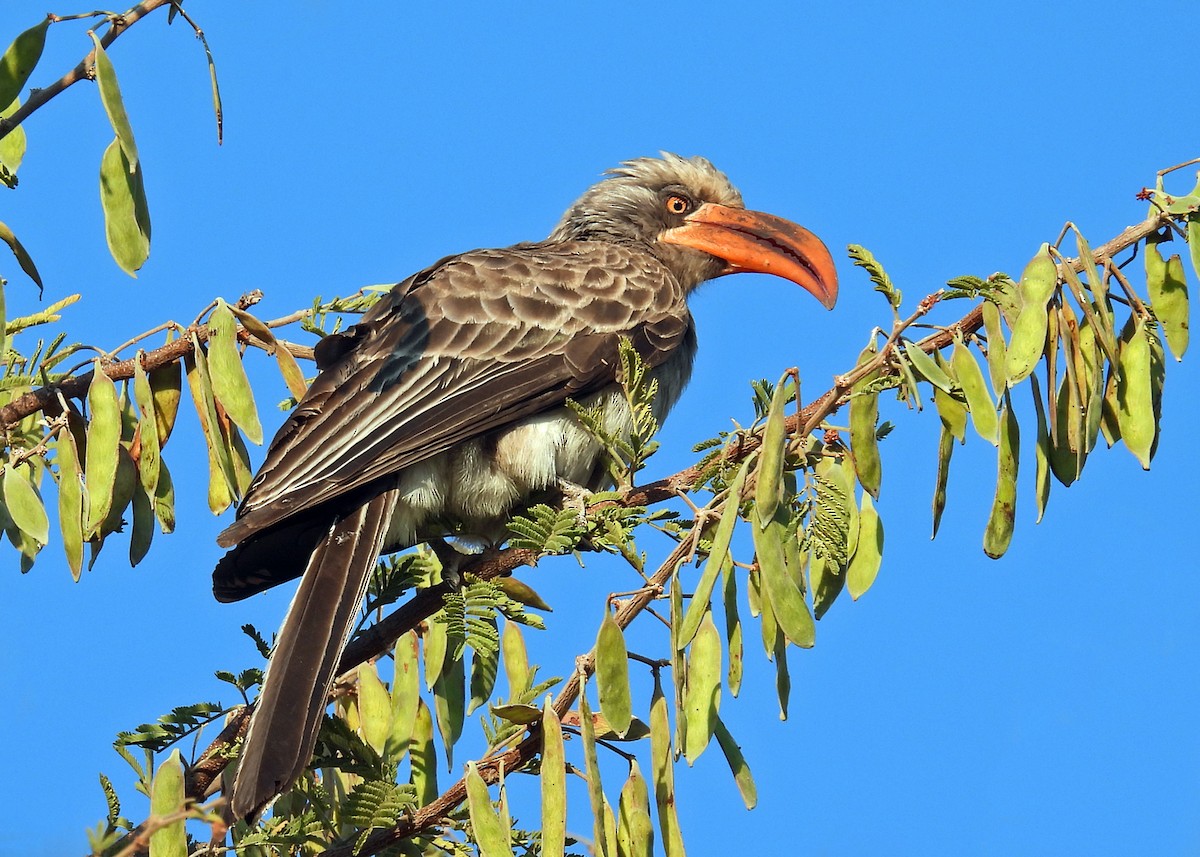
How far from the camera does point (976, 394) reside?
306cm

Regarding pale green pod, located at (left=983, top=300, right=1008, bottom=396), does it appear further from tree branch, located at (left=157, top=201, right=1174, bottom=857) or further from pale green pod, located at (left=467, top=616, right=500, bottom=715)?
pale green pod, located at (left=467, top=616, right=500, bottom=715)

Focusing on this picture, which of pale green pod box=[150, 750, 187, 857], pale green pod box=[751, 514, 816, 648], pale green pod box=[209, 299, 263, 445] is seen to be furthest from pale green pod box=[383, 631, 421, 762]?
pale green pod box=[751, 514, 816, 648]

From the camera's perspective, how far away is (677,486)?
373 cm

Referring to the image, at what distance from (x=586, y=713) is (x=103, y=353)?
1761mm

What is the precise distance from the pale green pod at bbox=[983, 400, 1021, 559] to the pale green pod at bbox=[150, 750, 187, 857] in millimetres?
1694

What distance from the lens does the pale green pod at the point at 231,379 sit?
12.1ft

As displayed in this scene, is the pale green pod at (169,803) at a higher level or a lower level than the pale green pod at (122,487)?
lower

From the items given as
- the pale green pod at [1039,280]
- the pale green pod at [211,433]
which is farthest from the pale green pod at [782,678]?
the pale green pod at [211,433]

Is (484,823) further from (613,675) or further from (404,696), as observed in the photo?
(404,696)

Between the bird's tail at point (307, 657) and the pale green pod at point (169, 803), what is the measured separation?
0.38 meters

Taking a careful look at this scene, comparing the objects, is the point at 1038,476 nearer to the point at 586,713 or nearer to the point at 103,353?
the point at 586,713

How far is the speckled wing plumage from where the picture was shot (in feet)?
14.3

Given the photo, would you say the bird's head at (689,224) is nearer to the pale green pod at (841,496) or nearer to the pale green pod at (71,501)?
the pale green pod at (841,496)

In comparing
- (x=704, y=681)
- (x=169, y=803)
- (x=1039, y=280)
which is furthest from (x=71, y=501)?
(x=1039, y=280)
